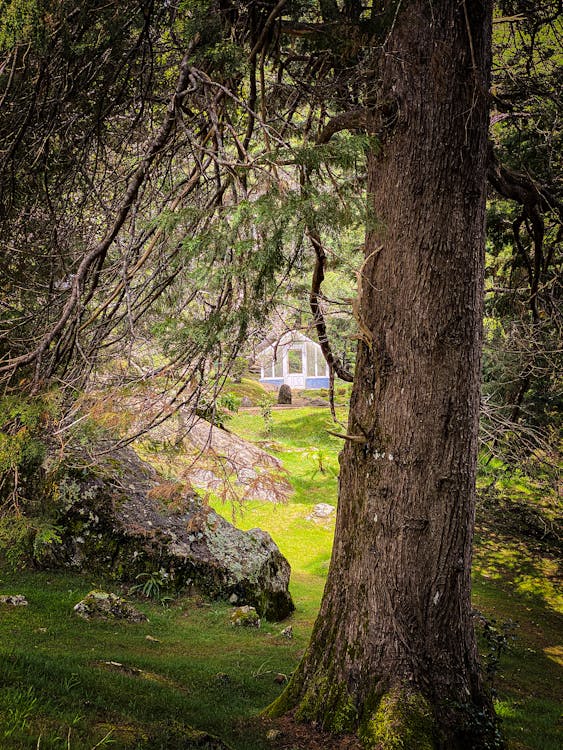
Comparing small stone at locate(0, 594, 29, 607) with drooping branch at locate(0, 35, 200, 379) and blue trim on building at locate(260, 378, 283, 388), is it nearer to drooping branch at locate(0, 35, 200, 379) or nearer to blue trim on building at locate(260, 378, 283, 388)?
drooping branch at locate(0, 35, 200, 379)

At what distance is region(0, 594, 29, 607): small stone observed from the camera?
5.92 meters

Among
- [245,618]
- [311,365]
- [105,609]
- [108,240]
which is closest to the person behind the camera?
[108,240]

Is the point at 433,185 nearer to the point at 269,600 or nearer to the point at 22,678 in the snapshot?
the point at 22,678

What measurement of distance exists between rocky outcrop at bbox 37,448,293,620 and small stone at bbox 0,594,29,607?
0.98 meters

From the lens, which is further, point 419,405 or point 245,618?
point 245,618

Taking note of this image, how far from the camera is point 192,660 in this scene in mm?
5398

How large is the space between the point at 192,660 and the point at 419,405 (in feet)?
11.1

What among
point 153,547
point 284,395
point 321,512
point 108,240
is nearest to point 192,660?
point 153,547

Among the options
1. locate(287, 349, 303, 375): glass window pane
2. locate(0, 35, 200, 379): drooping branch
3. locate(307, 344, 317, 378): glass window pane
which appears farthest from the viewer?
locate(307, 344, 317, 378): glass window pane

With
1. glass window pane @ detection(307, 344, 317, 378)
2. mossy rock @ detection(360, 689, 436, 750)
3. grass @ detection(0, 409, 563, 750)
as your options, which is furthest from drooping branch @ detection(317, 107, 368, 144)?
glass window pane @ detection(307, 344, 317, 378)

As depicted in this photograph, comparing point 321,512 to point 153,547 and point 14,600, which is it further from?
point 14,600

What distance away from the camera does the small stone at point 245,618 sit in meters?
7.06

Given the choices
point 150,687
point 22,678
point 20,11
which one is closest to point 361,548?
point 150,687

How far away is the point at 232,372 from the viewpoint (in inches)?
187
